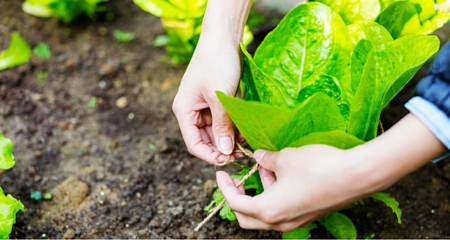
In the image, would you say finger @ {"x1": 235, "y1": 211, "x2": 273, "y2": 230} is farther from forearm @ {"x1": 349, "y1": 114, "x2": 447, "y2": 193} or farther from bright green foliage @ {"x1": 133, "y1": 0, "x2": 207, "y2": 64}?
bright green foliage @ {"x1": 133, "y1": 0, "x2": 207, "y2": 64}

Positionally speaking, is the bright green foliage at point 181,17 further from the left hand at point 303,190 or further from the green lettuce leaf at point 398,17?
the left hand at point 303,190

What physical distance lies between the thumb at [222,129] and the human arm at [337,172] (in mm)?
175

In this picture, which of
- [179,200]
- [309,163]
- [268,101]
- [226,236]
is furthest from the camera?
[179,200]

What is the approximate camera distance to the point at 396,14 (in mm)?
1183

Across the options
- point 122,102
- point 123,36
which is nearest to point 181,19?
point 122,102

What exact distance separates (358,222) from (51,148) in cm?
107

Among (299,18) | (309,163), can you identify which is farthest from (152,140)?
(309,163)

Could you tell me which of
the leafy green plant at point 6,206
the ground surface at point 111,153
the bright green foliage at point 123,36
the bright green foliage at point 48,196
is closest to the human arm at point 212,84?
the ground surface at point 111,153

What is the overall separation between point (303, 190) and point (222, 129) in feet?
0.90

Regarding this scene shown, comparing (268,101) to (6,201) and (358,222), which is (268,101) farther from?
(6,201)

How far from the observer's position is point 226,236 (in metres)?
1.28

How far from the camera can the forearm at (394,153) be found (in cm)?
79

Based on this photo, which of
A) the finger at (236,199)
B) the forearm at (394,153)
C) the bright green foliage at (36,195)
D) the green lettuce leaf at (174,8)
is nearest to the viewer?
the forearm at (394,153)

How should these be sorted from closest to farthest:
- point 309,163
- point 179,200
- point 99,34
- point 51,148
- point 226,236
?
point 309,163 < point 226,236 < point 179,200 < point 51,148 < point 99,34
